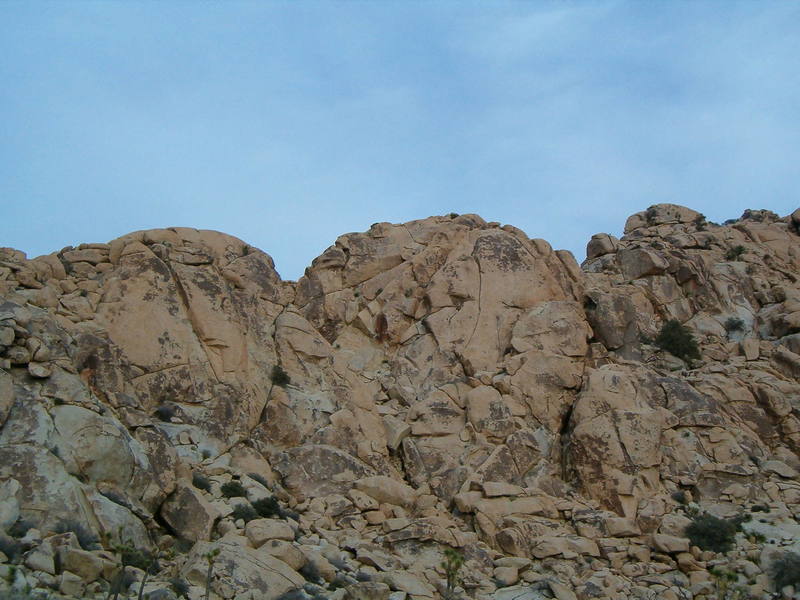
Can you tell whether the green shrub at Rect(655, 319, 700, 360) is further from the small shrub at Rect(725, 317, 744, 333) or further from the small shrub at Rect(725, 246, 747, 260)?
the small shrub at Rect(725, 246, 747, 260)

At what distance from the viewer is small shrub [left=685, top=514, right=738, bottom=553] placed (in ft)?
95.9

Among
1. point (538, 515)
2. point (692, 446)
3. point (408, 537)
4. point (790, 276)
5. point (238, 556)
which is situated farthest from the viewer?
point (790, 276)

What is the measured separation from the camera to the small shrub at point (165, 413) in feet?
101

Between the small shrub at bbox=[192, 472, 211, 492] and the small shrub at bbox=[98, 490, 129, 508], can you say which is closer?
the small shrub at bbox=[98, 490, 129, 508]

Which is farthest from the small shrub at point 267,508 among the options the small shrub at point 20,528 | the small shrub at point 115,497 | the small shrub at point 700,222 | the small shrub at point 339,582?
the small shrub at point 700,222

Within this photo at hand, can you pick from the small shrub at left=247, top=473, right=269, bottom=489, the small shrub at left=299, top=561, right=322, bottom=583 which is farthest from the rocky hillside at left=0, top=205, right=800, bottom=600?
the small shrub at left=247, top=473, right=269, bottom=489

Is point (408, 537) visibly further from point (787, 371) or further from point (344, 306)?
point (787, 371)

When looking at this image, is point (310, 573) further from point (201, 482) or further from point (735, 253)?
point (735, 253)

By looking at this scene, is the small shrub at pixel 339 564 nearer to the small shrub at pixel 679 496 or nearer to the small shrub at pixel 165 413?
the small shrub at pixel 165 413

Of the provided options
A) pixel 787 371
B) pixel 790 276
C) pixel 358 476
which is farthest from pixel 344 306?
pixel 790 276

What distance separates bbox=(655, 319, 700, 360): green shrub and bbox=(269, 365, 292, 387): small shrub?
1832 centimetres

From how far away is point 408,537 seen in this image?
2869 centimetres

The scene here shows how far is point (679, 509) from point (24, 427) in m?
22.8

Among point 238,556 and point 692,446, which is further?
point 692,446
